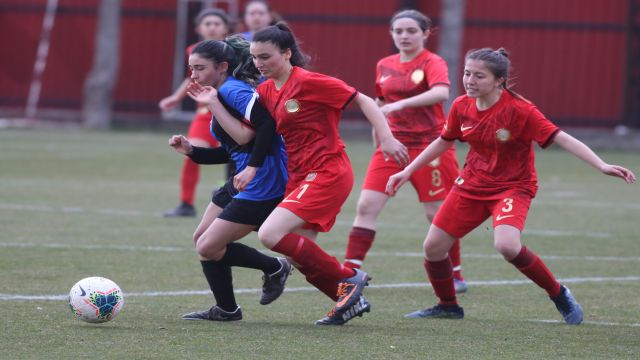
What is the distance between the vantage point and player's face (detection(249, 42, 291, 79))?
6020mm

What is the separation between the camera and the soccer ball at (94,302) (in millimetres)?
5781

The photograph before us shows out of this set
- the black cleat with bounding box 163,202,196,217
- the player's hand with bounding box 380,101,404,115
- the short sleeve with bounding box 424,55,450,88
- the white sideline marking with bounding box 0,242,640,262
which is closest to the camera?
the player's hand with bounding box 380,101,404,115

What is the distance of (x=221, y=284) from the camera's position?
6.23 m

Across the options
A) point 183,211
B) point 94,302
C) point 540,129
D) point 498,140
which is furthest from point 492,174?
point 183,211

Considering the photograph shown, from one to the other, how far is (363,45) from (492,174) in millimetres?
18216

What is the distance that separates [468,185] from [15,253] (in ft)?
12.5

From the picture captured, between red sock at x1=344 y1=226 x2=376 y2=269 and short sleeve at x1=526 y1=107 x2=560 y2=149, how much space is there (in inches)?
73.7

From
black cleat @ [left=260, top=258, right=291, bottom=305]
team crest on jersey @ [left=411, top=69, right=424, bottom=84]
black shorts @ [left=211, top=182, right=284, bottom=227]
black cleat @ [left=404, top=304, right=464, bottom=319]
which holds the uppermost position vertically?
team crest on jersey @ [left=411, top=69, right=424, bottom=84]

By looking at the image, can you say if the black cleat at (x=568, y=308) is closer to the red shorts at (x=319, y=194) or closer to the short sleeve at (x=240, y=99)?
the red shorts at (x=319, y=194)

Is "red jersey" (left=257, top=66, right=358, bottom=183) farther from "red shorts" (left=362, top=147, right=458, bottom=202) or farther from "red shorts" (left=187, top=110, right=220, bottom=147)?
"red shorts" (left=187, top=110, right=220, bottom=147)

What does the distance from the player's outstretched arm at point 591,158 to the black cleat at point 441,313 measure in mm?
1165

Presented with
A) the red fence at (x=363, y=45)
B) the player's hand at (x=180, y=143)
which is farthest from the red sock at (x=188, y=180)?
the red fence at (x=363, y=45)

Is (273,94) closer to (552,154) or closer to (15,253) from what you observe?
(15,253)

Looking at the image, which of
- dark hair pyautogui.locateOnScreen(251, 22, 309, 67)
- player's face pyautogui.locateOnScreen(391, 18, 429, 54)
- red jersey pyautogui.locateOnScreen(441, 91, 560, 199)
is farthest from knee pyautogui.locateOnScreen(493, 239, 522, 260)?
player's face pyautogui.locateOnScreen(391, 18, 429, 54)
